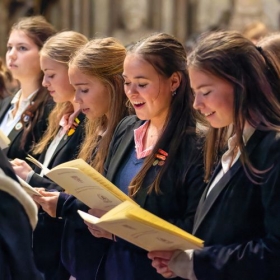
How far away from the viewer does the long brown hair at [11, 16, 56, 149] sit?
185 inches

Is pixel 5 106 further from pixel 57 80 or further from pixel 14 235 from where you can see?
pixel 14 235

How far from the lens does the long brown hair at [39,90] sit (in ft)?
15.4

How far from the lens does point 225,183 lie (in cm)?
299

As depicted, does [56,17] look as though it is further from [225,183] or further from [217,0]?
[225,183]

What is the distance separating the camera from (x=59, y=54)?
4.36 m

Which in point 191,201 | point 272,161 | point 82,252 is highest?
point 272,161

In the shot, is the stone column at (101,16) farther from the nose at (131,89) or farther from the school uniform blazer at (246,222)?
the school uniform blazer at (246,222)

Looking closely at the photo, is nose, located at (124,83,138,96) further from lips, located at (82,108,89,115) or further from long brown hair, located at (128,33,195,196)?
lips, located at (82,108,89,115)

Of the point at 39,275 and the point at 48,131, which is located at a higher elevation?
the point at 39,275

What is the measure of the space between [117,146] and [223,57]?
806mm

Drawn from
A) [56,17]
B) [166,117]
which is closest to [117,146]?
[166,117]

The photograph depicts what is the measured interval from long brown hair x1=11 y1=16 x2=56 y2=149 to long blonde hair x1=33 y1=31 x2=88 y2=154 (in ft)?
0.64

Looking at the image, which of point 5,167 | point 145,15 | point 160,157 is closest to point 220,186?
point 160,157

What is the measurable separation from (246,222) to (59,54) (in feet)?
5.52
